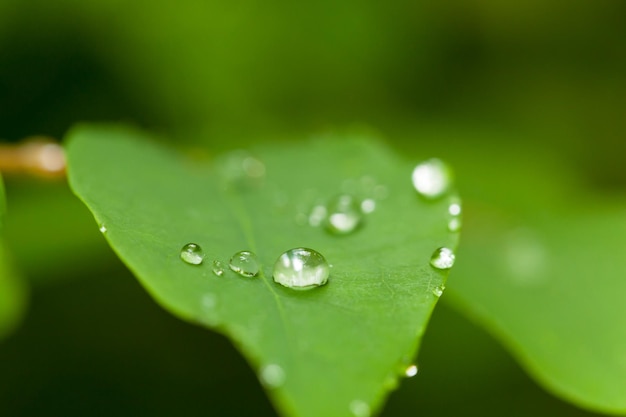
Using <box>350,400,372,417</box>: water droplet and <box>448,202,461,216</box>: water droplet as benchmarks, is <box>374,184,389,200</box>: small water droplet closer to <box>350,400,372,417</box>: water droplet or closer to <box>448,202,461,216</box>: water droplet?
<box>448,202,461,216</box>: water droplet

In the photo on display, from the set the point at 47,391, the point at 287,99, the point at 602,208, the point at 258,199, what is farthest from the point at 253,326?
the point at 287,99

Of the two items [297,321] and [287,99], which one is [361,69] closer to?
[287,99]

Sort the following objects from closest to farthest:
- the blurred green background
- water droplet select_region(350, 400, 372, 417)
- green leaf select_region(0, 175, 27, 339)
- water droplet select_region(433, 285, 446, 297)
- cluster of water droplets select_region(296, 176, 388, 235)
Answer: water droplet select_region(350, 400, 372, 417) → water droplet select_region(433, 285, 446, 297) → cluster of water droplets select_region(296, 176, 388, 235) → green leaf select_region(0, 175, 27, 339) → the blurred green background

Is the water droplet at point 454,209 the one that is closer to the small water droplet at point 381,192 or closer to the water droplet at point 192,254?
the small water droplet at point 381,192

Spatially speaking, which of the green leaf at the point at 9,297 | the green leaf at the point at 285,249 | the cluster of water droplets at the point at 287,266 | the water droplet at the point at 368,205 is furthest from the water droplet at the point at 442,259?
the green leaf at the point at 9,297

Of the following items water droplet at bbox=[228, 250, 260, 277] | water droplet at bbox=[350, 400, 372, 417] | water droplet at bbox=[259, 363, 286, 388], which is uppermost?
water droplet at bbox=[228, 250, 260, 277]

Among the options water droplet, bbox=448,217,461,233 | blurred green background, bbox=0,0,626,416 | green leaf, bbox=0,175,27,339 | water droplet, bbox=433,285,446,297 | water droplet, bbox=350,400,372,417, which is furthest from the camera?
blurred green background, bbox=0,0,626,416

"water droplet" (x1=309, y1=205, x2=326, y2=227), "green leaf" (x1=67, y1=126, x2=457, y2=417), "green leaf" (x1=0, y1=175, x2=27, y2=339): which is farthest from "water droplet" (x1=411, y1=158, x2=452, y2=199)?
"green leaf" (x1=0, y1=175, x2=27, y2=339)

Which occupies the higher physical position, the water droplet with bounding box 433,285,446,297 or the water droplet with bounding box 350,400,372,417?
the water droplet with bounding box 433,285,446,297
